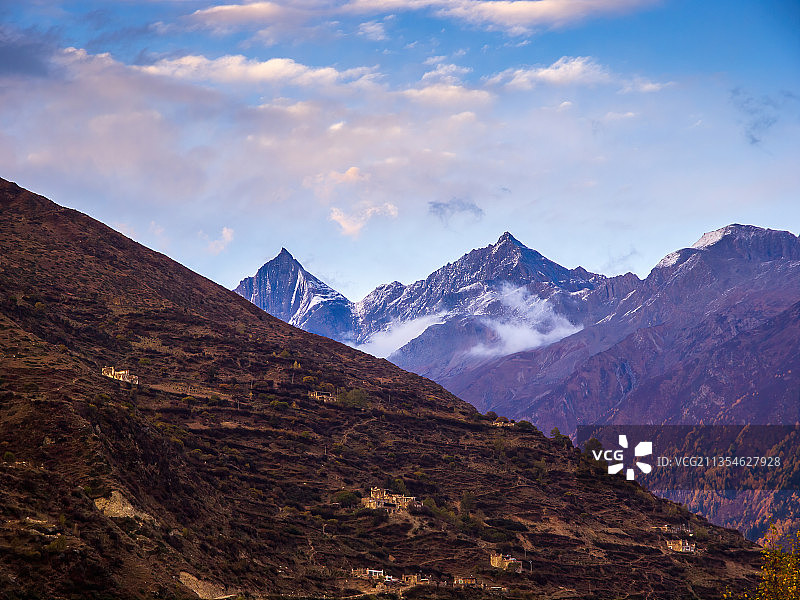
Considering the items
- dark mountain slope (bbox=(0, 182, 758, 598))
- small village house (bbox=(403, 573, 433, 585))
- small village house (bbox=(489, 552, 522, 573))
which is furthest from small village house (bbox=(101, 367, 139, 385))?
small village house (bbox=(489, 552, 522, 573))

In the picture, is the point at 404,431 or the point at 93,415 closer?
the point at 93,415

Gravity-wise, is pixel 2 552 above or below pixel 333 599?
above

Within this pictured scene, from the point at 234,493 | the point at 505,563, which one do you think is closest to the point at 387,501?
the point at 505,563

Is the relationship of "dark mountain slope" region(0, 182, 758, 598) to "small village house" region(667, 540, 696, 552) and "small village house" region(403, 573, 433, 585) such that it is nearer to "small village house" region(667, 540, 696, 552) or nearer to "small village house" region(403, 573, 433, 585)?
"small village house" region(667, 540, 696, 552)

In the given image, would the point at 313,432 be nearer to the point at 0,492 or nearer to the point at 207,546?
the point at 207,546

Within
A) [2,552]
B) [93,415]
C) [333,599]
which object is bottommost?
[333,599]

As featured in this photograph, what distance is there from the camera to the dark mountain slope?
90250 millimetres

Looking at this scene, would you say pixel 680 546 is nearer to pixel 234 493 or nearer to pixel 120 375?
pixel 234 493

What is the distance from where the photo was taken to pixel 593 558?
161 meters

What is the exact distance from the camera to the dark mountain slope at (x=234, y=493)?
9025 cm

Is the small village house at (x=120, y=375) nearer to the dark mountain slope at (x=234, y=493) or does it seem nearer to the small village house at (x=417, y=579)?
the dark mountain slope at (x=234, y=493)

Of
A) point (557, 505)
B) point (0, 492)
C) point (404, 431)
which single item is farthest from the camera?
point (404, 431)

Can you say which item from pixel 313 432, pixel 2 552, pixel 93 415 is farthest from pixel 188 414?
pixel 2 552

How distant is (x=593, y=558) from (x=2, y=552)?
4483 inches
